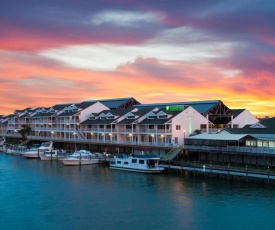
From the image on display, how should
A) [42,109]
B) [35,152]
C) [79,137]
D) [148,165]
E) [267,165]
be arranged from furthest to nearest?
[42,109] → [79,137] → [35,152] → [148,165] → [267,165]

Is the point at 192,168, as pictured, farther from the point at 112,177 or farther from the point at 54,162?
the point at 54,162

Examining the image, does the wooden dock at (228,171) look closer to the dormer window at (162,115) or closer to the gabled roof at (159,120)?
the gabled roof at (159,120)

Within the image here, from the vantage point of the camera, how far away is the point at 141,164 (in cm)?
6788

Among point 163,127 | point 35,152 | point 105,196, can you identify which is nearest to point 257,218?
point 105,196

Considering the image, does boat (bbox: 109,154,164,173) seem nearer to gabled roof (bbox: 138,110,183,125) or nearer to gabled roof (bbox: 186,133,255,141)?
gabled roof (bbox: 186,133,255,141)

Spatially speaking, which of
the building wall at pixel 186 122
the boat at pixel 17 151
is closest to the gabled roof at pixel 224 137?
the building wall at pixel 186 122

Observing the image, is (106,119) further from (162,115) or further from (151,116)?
(162,115)

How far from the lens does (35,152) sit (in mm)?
92750

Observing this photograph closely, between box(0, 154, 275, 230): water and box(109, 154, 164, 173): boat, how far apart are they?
202 centimetres

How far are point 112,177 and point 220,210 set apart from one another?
79.9ft

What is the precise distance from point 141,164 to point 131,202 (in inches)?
850

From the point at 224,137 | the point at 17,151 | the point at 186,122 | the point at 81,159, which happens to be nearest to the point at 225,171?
the point at 224,137

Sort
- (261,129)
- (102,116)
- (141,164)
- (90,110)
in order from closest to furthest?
(141,164)
(261,129)
(102,116)
(90,110)

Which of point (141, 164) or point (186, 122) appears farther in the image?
point (186, 122)
